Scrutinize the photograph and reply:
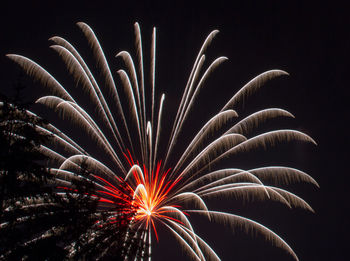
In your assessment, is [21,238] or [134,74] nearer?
[21,238]

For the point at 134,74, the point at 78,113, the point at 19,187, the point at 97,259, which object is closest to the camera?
the point at 19,187

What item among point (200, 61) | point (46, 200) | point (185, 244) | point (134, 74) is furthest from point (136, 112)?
point (46, 200)

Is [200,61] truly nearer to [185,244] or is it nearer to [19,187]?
[185,244]

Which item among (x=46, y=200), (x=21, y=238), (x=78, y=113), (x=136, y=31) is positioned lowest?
(x=21, y=238)

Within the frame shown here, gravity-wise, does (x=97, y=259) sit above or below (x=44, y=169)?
below

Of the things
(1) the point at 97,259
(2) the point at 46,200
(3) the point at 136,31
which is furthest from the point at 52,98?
(1) the point at 97,259

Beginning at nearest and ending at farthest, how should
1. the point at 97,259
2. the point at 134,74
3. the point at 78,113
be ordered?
the point at 97,259
the point at 78,113
the point at 134,74

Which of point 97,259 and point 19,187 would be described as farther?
point 97,259

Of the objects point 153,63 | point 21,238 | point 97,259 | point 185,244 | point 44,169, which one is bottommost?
point 185,244

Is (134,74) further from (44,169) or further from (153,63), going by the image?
(44,169)
